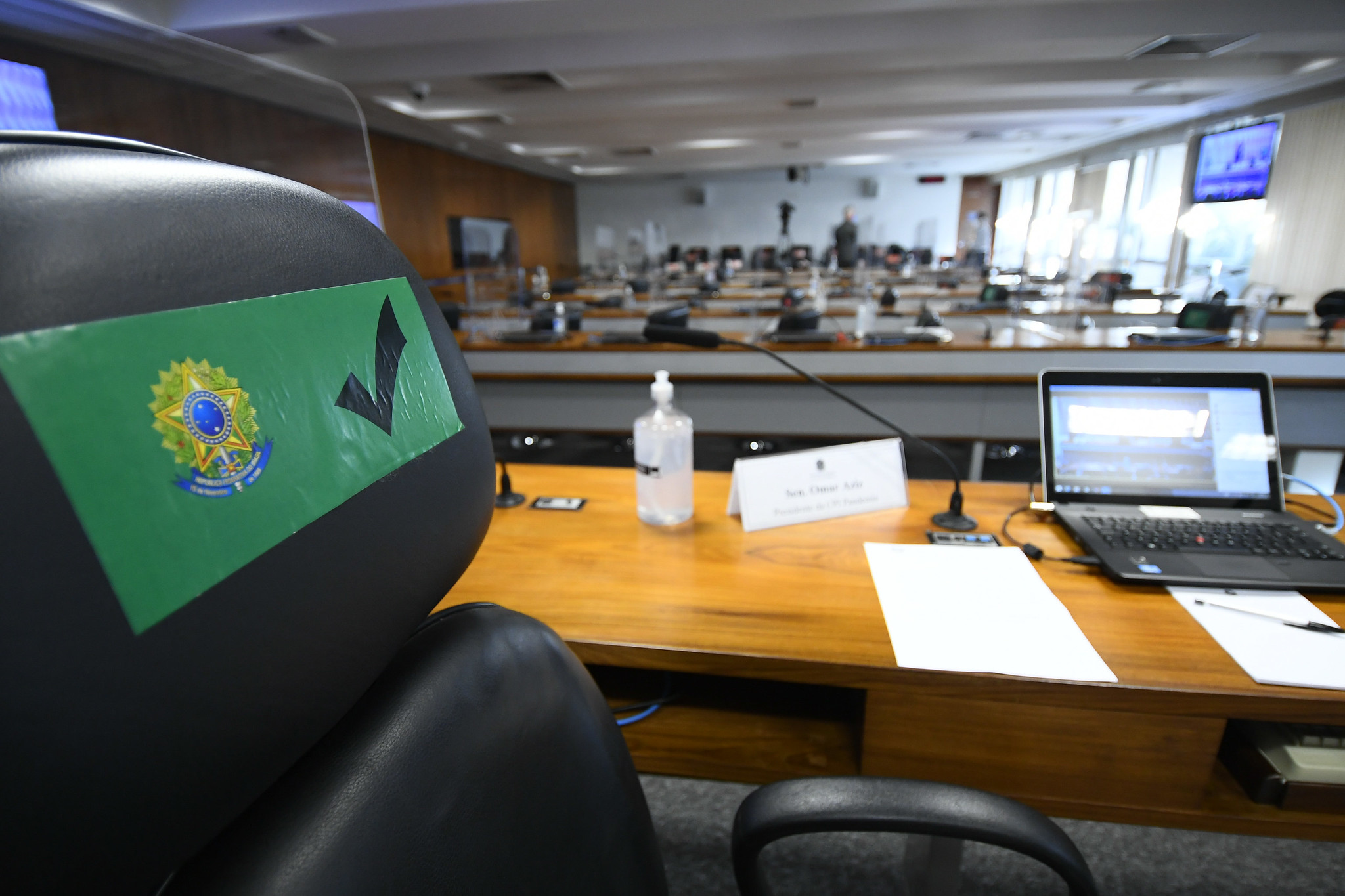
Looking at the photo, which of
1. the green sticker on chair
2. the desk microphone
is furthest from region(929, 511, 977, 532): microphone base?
the green sticker on chair

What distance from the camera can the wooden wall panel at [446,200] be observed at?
7688 mm

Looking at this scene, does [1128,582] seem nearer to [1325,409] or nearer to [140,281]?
[140,281]

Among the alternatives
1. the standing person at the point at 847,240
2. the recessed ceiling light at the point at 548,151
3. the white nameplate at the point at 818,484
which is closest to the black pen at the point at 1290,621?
the white nameplate at the point at 818,484

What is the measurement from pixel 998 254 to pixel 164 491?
1605 centimetres

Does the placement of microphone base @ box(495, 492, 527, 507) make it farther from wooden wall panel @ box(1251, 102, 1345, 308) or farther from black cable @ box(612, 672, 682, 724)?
wooden wall panel @ box(1251, 102, 1345, 308)

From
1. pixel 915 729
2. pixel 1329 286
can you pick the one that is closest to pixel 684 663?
pixel 915 729

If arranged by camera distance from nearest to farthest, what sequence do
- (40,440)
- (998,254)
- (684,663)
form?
(40,440) < (684,663) < (998,254)

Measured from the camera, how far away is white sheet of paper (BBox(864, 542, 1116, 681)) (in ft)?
2.39

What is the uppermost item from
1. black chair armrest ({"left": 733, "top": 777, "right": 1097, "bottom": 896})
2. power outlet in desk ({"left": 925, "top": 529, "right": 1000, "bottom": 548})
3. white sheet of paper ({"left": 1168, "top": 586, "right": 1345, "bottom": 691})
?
white sheet of paper ({"left": 1168, "top": 586, "right": 1345, "bottom": 691})

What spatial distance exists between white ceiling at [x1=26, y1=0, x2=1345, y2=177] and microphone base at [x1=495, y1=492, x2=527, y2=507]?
4.01 meters

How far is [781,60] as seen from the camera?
17.6 feet

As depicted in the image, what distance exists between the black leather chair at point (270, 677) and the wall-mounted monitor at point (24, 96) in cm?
289

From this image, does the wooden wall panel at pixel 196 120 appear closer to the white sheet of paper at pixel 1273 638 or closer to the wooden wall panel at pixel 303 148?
the wooden wall panel at pixel 303 148

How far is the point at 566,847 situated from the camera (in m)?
0.44
